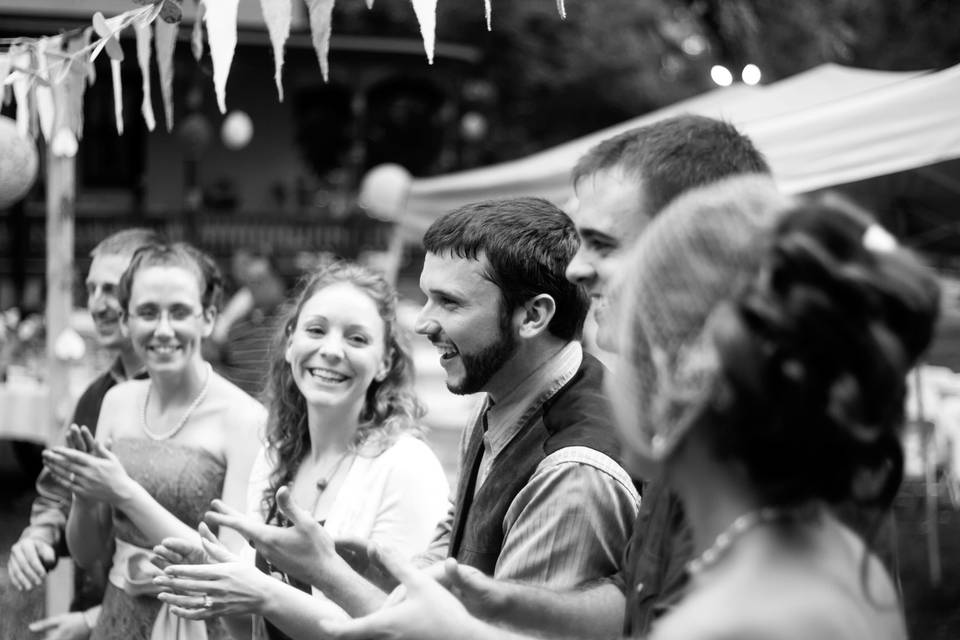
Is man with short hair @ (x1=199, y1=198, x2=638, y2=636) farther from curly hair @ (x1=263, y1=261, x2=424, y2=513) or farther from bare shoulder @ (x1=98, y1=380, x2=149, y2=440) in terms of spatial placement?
bare shoulder @ (x1=98, y1=380, x2=149, y2=440)

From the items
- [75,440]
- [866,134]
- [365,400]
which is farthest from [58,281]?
[866,134]

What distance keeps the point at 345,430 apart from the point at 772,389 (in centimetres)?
217

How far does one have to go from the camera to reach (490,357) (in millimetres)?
2516

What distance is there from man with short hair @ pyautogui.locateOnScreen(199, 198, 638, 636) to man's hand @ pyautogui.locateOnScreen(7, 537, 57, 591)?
174 cm

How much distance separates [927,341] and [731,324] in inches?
10.0

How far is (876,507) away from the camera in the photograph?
54.1 inches

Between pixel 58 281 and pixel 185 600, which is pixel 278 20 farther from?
pixel 58 281

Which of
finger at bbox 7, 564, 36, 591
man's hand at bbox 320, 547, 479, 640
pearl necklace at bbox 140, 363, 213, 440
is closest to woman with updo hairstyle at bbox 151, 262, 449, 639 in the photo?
pearl necklace at bbox 140, 363, 213, 440

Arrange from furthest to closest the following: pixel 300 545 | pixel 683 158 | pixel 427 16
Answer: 1. pixel 427 16
2. pixel 300 545
3. pixel 683 158

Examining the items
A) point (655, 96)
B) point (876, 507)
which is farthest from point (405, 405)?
point (655, 96)

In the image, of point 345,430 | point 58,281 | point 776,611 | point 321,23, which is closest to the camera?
point 776,611

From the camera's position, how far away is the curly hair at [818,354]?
3.89ft

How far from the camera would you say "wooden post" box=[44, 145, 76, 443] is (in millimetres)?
6453

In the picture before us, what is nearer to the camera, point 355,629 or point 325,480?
point 355,629
